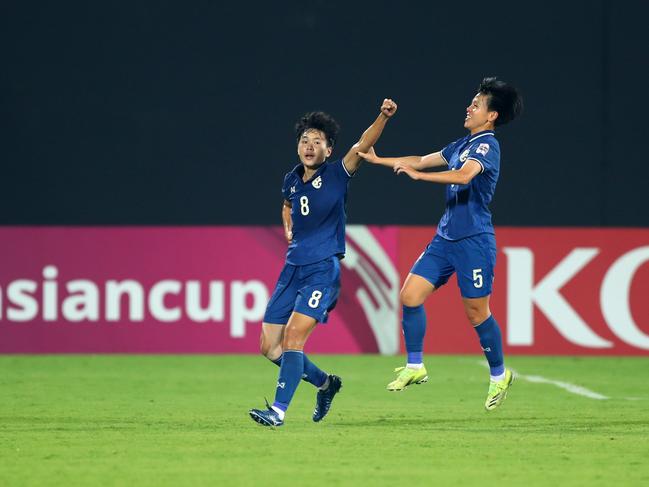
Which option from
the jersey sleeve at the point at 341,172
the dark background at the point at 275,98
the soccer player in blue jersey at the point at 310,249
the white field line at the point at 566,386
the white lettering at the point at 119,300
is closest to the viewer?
the soccer player in blue jersey at the point at 310,249

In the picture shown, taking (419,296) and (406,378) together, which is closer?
(406,378)

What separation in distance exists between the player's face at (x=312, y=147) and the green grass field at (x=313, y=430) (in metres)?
1.51

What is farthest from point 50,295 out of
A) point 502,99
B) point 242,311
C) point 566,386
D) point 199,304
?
point 502,99

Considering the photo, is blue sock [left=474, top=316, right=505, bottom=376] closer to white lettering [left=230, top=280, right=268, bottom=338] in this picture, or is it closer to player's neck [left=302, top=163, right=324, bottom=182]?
player's neck [left=302, top=163, right=324, bottom=182]

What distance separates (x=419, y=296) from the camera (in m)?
8.02

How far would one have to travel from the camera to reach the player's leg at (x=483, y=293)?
26.2 ft

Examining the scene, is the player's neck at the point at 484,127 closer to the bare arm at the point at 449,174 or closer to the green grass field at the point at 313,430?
the bare arm at the point at 449,174

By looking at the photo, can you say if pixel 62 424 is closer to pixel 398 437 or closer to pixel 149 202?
pixel 398 437

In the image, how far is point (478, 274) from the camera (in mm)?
8000

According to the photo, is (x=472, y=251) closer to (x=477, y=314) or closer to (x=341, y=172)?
(x=477, y=314)

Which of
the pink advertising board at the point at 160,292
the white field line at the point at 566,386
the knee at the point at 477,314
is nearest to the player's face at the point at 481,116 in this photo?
the knee at the point at 477,314

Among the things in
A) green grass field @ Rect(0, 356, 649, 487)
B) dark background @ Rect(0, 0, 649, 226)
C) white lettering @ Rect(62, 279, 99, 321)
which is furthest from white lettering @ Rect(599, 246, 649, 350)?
white lettering @ Rect(62, 279, 99, 321)

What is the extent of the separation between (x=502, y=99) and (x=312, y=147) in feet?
4.08

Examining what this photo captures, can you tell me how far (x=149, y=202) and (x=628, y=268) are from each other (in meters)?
5.03
